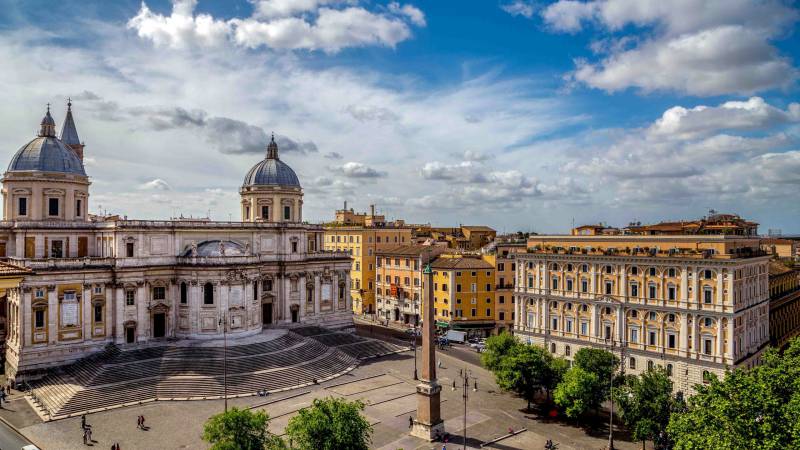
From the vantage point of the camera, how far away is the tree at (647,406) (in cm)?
3522

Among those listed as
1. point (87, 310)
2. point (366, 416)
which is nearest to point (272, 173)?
point (87, 310)

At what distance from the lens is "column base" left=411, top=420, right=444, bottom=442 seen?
1492 inches

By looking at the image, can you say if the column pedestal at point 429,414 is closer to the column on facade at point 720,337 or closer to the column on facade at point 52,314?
the column on facade at point 720,337

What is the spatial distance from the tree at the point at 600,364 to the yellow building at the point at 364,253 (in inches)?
1871

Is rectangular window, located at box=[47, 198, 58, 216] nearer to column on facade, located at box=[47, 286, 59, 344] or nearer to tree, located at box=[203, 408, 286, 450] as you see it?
column on facade, located at box=[47, 286, 59, 344]

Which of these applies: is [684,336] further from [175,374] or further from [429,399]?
[175,374]

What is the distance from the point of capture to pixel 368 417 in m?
42.4

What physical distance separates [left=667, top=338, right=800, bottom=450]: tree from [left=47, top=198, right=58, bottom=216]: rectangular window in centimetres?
5800

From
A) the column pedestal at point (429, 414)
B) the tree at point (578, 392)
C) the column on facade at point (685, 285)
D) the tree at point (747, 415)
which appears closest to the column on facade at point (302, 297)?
the column pedestal at point (429, 414)

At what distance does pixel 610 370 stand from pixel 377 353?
2842cm

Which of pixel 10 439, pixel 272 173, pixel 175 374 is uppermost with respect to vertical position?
pixel 272 173

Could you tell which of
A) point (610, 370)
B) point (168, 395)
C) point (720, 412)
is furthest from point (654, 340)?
point (168, 395)

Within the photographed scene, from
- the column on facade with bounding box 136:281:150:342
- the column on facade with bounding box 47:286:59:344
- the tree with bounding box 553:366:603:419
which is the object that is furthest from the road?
the tree with bounding box 553:366:603:419

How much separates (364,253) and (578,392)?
172 ft
